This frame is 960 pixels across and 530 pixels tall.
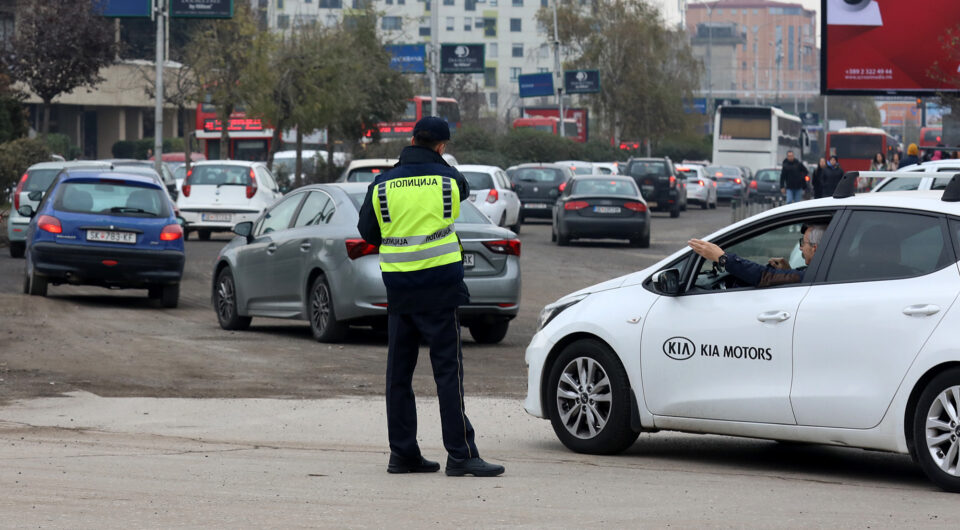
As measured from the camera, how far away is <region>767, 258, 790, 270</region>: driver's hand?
8.60m

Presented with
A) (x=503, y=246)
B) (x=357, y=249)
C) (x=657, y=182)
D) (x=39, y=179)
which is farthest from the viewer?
(x=657, y=182)

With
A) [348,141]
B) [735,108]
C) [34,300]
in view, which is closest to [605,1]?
[735,108]

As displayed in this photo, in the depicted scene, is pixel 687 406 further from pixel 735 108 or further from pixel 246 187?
pixel 735 108

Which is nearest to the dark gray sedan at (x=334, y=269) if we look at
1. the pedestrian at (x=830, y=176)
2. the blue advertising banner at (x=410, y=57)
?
the pedestrian at (x=830, y=176)

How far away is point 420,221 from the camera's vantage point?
7.90 metres

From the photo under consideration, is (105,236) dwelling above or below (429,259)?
below

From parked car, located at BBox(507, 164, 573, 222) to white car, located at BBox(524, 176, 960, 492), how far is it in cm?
3239

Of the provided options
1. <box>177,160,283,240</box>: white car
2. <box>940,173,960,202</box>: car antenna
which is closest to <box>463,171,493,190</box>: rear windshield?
<box>177,160,283,240</box>: white car

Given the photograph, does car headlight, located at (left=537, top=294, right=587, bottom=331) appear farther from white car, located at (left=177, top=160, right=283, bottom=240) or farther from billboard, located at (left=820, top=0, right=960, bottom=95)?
billboard, located at (left=820, top=0, right=960, bottom=95)

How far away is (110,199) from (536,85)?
67.5 meters

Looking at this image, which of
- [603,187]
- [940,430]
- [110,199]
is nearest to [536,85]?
[603,187]

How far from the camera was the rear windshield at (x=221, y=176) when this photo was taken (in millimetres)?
31938

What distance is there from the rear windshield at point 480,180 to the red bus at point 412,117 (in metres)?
12.2

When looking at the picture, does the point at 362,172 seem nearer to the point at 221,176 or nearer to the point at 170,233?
the point at 221,176
